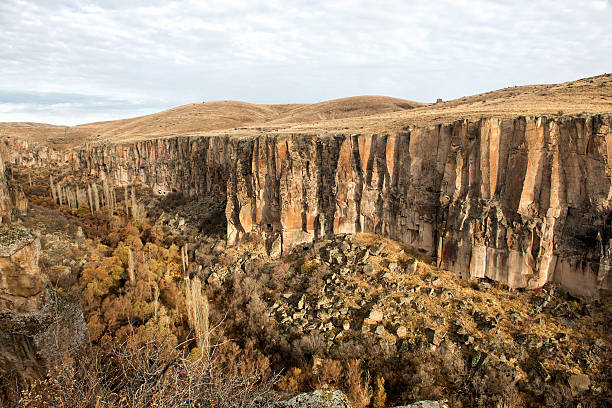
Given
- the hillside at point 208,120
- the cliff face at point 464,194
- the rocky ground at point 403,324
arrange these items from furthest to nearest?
the hillside at point 208,120
the cliff face at point 464,194
the rocky ground at point 403,324

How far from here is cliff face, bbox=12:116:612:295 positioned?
14031mm

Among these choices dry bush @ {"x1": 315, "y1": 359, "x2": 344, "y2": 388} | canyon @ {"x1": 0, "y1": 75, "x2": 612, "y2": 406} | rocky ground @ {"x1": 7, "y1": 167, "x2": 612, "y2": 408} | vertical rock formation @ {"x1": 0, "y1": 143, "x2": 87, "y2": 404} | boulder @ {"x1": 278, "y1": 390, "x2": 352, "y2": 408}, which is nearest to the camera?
vertical rock formation @ {"x1": 0, "y1": 143, "x2": 87, "y2": 404}

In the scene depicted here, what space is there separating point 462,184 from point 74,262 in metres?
24.1

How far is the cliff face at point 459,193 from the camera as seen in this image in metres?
14.0

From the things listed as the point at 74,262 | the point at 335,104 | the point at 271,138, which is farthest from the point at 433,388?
the point at 335,104

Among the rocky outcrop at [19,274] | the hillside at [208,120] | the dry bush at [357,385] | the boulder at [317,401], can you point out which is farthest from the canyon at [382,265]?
the hillside at [208,120]

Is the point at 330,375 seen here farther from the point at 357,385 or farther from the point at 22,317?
the point at 22,317

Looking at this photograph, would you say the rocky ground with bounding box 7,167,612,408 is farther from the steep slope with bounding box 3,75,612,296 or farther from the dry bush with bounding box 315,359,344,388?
the steep slope with bounding box 3,75,612,296

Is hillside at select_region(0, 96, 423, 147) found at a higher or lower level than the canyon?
higher

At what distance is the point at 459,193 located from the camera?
17031mm

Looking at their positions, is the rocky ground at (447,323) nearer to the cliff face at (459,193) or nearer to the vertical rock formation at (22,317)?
the cliff face at (459,193)

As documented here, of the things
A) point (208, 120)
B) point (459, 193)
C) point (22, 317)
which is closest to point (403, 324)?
point (459, 193)

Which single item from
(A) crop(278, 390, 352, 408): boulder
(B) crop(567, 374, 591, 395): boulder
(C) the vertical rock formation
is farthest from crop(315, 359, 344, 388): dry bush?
(C) the vertical rock formation

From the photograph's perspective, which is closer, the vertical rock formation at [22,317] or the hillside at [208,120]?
the vertical rock formation at [22,317]
